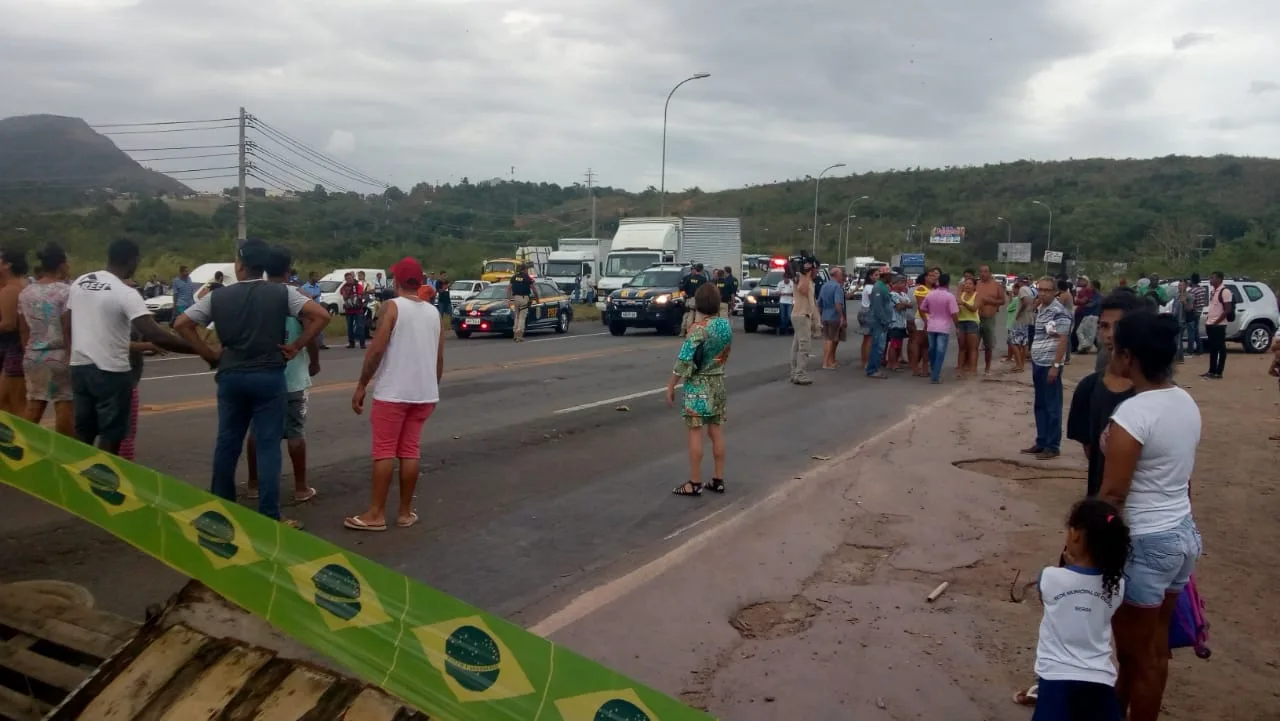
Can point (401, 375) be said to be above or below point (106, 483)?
above

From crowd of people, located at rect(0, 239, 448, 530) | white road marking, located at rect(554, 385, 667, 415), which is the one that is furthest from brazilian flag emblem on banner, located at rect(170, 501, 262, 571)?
white road marking, located at rect(554, 385, 667, 415)

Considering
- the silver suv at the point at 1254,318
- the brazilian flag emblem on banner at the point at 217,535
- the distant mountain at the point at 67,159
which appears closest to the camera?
the brazilian flag emblem on banner at the point at 217,535

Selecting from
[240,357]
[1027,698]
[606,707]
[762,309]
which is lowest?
[1027,698]

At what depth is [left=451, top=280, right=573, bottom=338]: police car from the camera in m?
25.4

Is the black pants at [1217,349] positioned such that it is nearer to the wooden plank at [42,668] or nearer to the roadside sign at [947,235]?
the wooden plank at [42,668]

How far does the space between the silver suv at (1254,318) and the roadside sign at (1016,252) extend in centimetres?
6371

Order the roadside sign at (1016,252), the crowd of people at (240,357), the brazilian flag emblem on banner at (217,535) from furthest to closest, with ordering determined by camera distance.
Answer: the roadside sign at (1016,252)
the crowd of people at (240,357)
the brazilian flag emblem on banner at (217,535)

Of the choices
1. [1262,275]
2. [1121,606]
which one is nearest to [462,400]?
[1121,606]

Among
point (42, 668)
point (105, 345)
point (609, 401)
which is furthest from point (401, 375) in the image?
point (609, 401)

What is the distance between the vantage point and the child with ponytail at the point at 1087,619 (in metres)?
3.45

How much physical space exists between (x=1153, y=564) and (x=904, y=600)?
2336mm

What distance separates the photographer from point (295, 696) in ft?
10.7

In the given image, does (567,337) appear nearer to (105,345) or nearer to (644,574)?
(105,345)

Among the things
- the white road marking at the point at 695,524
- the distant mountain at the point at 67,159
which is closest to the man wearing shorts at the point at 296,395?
the white road marking at the point at 695,524
